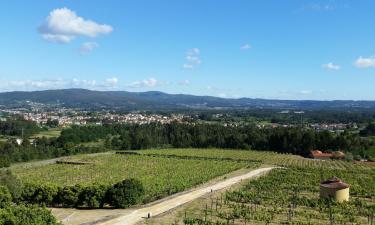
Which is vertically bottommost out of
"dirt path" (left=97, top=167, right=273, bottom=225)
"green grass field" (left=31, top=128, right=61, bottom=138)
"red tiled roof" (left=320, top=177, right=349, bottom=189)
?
"green grass field" (left=31, top=128, right=61, bottom=138)

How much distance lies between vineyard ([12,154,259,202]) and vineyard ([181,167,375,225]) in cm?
697

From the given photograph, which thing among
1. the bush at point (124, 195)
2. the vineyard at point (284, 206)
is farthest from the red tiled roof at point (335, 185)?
the bush at point (124, 195)

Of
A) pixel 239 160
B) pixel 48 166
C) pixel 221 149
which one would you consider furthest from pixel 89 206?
pixel 221 149

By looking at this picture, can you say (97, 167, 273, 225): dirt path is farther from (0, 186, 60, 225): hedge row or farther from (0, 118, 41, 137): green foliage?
(0, 118, 41, 137): green foliage

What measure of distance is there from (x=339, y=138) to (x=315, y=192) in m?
49.0

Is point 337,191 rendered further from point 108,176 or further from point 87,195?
point 108,176

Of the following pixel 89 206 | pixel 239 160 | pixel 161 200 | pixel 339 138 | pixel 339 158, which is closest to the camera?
pixel 89 206

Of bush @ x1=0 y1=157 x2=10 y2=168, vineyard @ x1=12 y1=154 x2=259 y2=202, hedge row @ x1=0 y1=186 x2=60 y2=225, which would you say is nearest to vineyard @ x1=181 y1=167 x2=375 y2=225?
vineyard @ x1=12 y1=154 x2=259 y2=202

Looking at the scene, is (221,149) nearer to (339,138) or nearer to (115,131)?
(339,138)

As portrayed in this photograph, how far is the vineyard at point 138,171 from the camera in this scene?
4838 centimetres

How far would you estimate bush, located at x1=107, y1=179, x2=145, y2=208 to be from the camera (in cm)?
3516

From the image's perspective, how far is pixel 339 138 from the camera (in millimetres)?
89875

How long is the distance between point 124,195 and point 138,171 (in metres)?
25.5

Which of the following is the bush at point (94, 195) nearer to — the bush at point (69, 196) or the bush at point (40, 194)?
the bush at point (69, 196)
